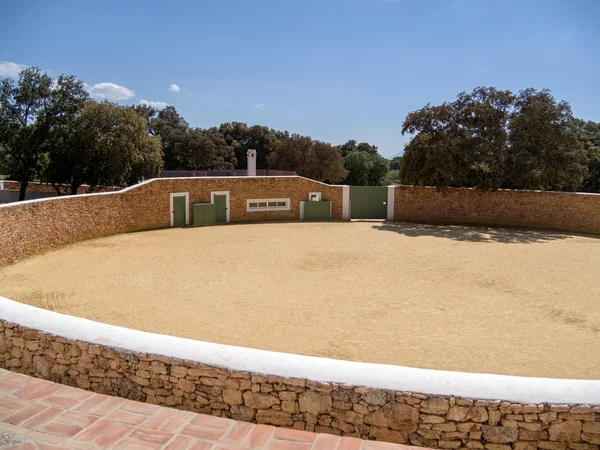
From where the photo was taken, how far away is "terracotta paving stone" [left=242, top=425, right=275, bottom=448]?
3.77m

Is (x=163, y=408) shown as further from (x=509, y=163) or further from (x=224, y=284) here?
(x=509, y=163)

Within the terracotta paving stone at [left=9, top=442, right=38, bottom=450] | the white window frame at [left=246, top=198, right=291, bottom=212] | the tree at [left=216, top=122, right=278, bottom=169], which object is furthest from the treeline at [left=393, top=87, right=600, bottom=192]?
the tree at [left=216, top=122, right=278, bottom=169]

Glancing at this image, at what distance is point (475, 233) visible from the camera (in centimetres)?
1981

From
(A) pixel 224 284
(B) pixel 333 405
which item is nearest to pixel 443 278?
(A) pixel 224 284

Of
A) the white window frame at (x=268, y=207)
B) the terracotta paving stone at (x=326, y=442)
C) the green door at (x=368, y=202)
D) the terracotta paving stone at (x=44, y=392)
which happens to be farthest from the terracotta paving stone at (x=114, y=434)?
the green door at (x=368, y=202)

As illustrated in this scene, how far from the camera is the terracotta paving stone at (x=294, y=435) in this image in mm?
3857

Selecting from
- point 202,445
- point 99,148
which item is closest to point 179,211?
point 99,148

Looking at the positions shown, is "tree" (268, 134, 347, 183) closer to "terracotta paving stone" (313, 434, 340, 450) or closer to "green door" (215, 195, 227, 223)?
"green door" (215, 195, 227, 223)

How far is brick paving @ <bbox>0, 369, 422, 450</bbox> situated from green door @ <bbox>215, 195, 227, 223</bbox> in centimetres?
1677

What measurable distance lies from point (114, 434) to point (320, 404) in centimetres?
183

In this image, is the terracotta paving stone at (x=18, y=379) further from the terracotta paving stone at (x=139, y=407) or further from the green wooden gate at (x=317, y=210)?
the green wooden gate at (x=317, y=210)

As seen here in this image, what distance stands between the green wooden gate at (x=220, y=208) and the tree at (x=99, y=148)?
23.0 feet

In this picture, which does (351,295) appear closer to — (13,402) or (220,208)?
(13,402)

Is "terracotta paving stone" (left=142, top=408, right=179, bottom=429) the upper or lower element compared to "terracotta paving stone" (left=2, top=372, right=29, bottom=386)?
lower
